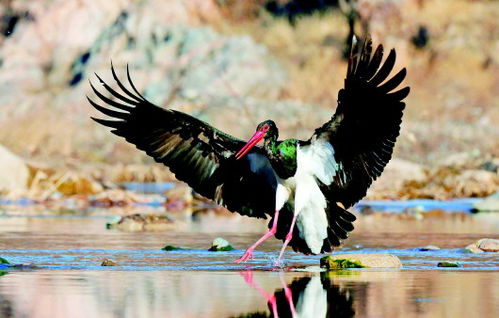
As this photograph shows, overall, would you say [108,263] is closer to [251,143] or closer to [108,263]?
[108,263]

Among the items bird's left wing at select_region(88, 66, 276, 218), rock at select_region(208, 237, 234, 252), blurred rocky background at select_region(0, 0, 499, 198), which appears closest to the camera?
bird's left wing at select_region(88, 66, 276, 218)

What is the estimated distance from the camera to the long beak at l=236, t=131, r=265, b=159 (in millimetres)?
14359

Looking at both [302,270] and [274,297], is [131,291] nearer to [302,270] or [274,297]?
[274,297]

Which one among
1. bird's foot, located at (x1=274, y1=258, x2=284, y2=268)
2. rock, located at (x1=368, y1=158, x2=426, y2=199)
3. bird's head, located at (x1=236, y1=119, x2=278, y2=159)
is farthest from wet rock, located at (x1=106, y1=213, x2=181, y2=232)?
rock, located at (x1=368, y1=158, x2=426, y2=199)

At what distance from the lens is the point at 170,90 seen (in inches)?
2119

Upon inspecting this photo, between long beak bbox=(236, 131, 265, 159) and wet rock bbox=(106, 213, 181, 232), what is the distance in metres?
7.21

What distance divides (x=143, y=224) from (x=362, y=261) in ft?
28.5

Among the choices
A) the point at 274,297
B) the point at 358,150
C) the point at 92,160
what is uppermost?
the point at 92,160

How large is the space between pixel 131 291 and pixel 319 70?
4179 centimetres

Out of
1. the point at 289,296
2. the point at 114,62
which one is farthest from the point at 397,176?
the point at 289,296

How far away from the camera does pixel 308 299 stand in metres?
11.0

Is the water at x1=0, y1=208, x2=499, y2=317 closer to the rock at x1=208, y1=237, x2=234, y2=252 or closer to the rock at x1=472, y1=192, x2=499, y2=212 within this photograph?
the rock at x1=208, y1=237, x2=234, y2=252

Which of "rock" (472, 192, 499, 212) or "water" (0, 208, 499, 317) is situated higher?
"rock" (472, 192, 499, 212)

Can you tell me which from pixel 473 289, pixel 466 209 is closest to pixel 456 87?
pixel 466 209
